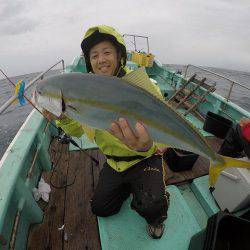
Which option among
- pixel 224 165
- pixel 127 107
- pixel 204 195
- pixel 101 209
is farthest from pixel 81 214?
pixel 224 165

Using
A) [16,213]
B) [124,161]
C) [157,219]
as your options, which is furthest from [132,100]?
[16,213]

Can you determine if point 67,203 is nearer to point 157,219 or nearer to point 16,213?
point 16,213

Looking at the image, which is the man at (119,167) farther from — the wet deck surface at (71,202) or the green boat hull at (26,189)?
the green boat hull at (26,189)

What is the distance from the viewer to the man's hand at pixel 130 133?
6.69 ft

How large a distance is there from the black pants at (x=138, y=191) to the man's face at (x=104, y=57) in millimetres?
1357

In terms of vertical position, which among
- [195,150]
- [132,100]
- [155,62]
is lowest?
[155,62]

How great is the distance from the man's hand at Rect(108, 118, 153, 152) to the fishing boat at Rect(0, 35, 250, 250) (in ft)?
4.39

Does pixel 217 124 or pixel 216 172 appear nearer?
pixel 216 172

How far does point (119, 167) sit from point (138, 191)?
1.33 feet

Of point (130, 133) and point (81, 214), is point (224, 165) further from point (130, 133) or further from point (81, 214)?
point (81, 214)

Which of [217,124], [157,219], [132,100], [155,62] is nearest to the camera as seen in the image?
[132,100]

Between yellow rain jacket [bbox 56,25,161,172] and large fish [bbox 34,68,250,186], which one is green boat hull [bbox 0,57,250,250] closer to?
yellow rain jacket [bbox 56,25,161,172]

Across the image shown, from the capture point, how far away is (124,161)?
3.10 meters

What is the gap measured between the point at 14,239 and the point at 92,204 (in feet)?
3.45
